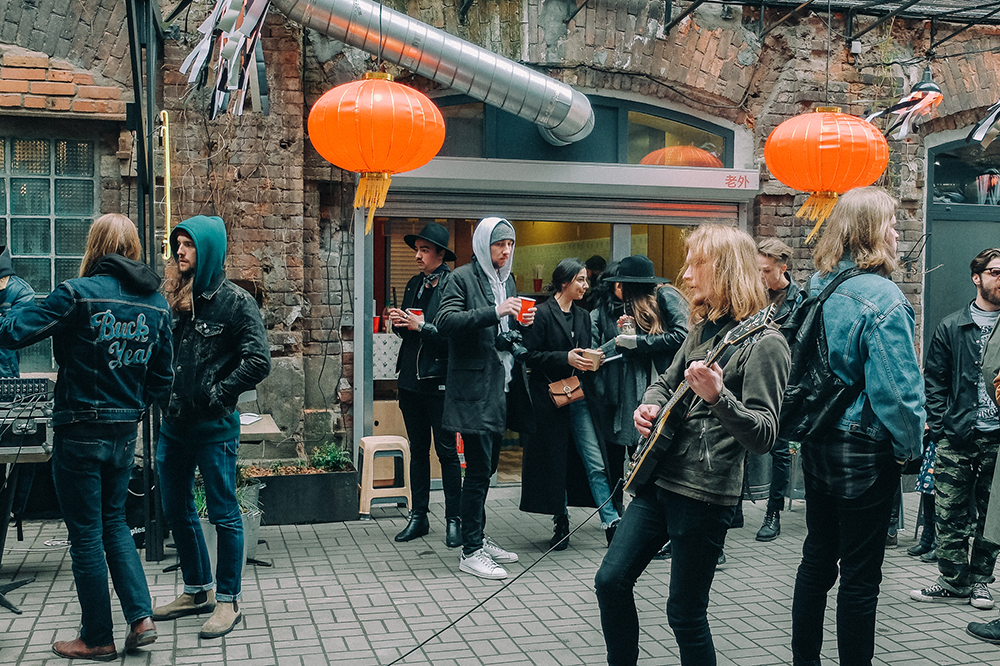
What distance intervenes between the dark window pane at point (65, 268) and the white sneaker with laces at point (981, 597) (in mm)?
6513

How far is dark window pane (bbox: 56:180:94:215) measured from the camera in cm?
720

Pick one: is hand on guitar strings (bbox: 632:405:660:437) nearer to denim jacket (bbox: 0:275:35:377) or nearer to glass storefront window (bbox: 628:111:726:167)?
denim jacket (bbox: 0:275:35:377)

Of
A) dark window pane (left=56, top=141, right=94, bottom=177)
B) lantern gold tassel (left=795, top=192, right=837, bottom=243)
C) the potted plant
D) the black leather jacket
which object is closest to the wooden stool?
the potted plant

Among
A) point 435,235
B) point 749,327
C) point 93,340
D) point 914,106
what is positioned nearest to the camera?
point 749,327

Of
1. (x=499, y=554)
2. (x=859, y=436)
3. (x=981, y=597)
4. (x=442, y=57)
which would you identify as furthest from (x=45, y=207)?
(x=981, y=597)

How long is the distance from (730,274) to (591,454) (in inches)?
121

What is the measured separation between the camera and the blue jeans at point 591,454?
6250 mm

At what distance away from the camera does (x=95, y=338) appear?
4.13 meters

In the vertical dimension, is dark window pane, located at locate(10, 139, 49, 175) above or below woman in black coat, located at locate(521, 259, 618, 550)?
above

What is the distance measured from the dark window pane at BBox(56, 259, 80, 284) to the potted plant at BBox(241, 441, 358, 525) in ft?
6.92

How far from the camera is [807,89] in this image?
8.56 meters

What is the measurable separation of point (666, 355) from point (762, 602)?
164cm

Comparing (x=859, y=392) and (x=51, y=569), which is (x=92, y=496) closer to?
(x=51, y=569)

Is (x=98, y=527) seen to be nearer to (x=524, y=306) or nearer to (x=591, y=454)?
(x=524, y=306)
